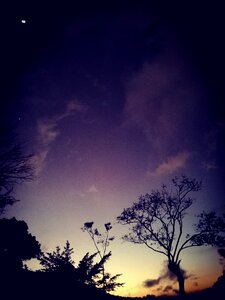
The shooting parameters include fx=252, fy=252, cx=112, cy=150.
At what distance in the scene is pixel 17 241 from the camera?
27.0 metres

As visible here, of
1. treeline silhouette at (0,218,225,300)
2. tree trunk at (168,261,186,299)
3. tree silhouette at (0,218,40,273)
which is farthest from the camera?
tree silhouette at (0,218,40,273)

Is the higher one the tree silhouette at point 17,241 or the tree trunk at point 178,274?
the tree silhouette at point 17,241

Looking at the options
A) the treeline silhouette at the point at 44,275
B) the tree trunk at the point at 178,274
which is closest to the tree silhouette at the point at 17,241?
the treeline silhouette at the point at 44,275

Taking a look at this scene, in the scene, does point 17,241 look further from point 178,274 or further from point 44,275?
point 178,274

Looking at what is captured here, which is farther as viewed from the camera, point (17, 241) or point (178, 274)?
point (17, 241)

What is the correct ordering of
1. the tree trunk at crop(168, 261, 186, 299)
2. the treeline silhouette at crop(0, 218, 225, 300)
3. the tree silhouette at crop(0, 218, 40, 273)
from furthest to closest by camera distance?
the tree silhouette at crop(0, 218, 40, 273)
the tree trunk at crop(168, 261, 186, 299)
the treeline silhouette at crop(0, 218, 225, 300)

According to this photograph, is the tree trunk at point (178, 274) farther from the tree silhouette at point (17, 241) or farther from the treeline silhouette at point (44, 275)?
the tree silhouette at point (17, 241)

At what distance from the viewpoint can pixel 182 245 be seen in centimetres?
2592

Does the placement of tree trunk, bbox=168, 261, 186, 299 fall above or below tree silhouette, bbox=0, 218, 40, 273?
below

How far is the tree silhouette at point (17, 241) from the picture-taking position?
84.7 ft

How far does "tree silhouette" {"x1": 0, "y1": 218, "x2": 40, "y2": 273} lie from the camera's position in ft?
84.7

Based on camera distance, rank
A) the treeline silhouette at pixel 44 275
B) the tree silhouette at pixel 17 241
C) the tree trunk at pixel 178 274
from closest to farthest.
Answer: the treeline silhouette at pixel 44 275, the tree trunk at pixel 178 274, the tree silhouette at pixel 17 241

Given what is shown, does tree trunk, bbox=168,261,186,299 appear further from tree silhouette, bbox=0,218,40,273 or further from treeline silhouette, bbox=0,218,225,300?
tree silhouette, bbox=0,218,40,273

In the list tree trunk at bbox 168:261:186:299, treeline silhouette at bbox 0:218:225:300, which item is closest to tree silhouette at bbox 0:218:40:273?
treeline silhouette at bbox 0:218:225:300
